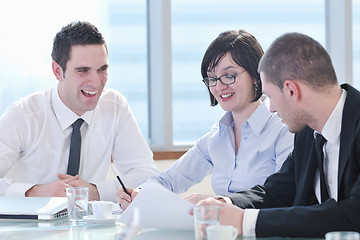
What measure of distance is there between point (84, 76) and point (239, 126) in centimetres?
89

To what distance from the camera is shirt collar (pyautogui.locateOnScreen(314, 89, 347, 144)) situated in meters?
1.94

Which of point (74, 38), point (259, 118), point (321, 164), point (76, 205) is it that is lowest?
point (76, 205)

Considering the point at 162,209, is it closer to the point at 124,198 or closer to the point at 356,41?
the point at 124,198

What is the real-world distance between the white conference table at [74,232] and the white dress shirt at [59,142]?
0.98 m

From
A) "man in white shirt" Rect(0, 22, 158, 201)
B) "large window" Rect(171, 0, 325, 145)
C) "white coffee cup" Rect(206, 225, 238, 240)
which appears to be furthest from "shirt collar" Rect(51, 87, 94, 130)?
"white coffee cup" Rect(206, 225, 238, 240)

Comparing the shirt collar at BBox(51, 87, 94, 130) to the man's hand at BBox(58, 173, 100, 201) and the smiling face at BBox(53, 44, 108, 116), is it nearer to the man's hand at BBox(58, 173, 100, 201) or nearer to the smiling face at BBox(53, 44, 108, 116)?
the smiling face at BBox(53, 44, 108, 116)

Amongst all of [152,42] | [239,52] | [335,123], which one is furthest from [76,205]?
[152,42]

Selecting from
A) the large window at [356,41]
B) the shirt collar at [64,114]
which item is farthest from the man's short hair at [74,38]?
the large window at [356,41]

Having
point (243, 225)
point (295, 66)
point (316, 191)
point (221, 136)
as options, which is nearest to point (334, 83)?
point (295, 66)

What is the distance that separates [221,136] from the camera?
273 cm

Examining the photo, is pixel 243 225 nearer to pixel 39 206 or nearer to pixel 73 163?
pixel 39 206

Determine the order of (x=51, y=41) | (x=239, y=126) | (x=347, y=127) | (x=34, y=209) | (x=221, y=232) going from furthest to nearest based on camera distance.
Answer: (x=51, y=41)
(x=239, y=126)
(x=34, y=209)
(x=347, y=127)
(x=221, y=232)

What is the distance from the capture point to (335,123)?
194cm

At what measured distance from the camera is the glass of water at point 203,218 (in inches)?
62.2
